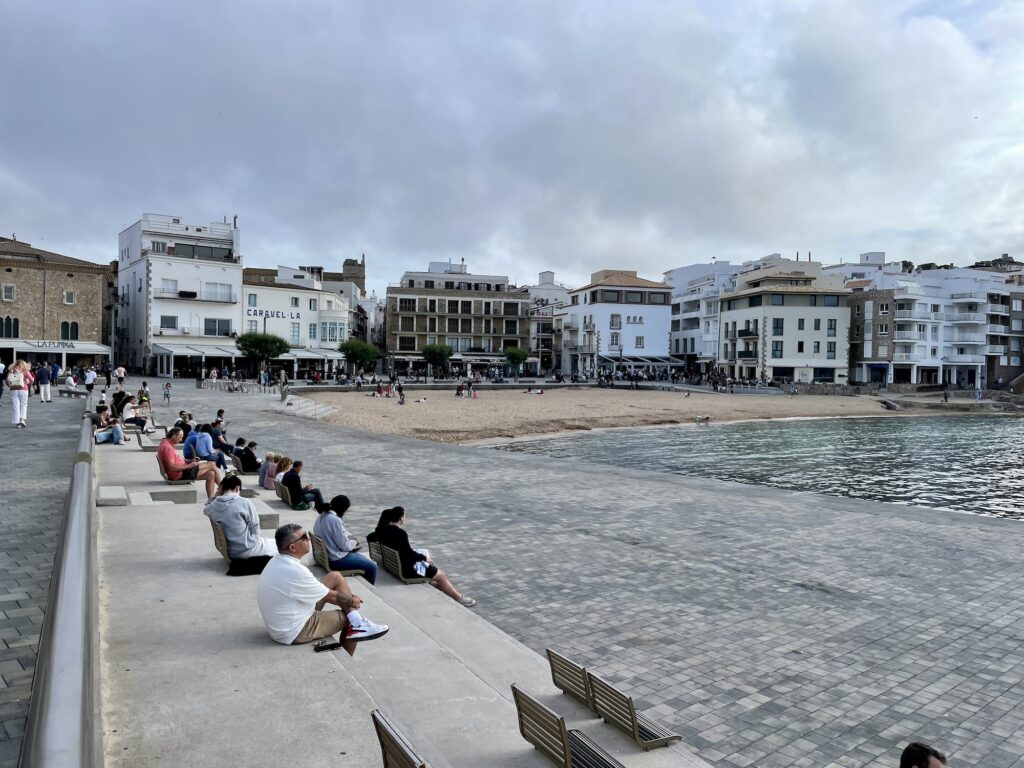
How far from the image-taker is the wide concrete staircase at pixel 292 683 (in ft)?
14.9

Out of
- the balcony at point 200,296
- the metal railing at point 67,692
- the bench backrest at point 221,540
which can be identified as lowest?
the bench backrest at point 221,540

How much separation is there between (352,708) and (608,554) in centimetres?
662

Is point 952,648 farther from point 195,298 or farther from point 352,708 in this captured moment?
point 195,298

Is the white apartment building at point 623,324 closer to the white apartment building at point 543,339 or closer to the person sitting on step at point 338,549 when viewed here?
the white apartment building at point 543,339

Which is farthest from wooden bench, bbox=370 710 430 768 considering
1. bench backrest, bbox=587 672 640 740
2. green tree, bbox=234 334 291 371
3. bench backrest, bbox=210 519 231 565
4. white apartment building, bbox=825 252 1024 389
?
white apartment building, bbox=825 252 1024 389

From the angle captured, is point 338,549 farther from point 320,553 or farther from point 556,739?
point 556,739

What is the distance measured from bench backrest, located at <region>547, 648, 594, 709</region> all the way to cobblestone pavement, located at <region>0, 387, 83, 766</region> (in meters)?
3.53

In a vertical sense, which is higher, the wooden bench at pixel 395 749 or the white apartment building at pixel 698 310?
the white apartment building at pixel 698 310

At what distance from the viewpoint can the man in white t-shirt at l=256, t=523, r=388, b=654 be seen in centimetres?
611

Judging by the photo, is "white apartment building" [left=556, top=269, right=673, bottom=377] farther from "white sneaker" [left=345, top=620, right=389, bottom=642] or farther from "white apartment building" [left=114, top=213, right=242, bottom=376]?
"white sneaker" [left=345, top=620, right=389, bottom=642]

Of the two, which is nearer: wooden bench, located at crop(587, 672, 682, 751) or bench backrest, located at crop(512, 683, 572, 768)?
bench backrest, located at crop(512, 683, 572, 768)

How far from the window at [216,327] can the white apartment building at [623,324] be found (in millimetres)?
43131

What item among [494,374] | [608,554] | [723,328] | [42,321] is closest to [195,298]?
[42,321]

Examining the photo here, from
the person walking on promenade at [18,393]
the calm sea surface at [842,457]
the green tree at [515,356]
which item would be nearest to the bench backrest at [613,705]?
the calm sea surface at [842,457]
